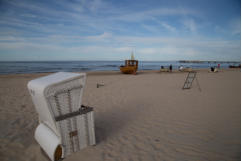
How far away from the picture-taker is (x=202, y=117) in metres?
4.34

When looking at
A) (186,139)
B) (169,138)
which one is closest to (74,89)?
(169,138)

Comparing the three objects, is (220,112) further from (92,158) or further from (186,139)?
(92,158)

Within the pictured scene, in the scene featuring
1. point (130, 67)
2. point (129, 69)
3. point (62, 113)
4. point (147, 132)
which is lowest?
point (147, 132)

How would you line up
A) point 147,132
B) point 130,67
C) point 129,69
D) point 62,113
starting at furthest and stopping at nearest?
point 129,69 → point 130,67 → point 147,132 → point 62,113

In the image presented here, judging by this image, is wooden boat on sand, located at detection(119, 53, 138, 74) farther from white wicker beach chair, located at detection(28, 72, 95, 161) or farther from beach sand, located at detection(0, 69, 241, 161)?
white wicker beach chair, located at detection(28, 72, 95, 161)

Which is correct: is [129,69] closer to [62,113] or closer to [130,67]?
[130,67]

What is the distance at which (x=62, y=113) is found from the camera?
2.33m

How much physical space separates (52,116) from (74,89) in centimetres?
54

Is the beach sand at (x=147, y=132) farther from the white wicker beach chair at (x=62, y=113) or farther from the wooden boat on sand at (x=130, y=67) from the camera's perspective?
the wooden boat on sand at (x=130, y=67)

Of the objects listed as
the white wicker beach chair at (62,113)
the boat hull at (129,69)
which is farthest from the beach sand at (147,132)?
the boat hull at (129,69)

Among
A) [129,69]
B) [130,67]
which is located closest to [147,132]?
[130,67]

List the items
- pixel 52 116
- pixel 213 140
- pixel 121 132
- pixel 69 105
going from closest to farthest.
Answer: pixel 52 116
pixel 69 105
pixel 213 140
pixel 121 132

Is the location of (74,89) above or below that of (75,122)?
above

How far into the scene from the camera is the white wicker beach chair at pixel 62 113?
216 cm
